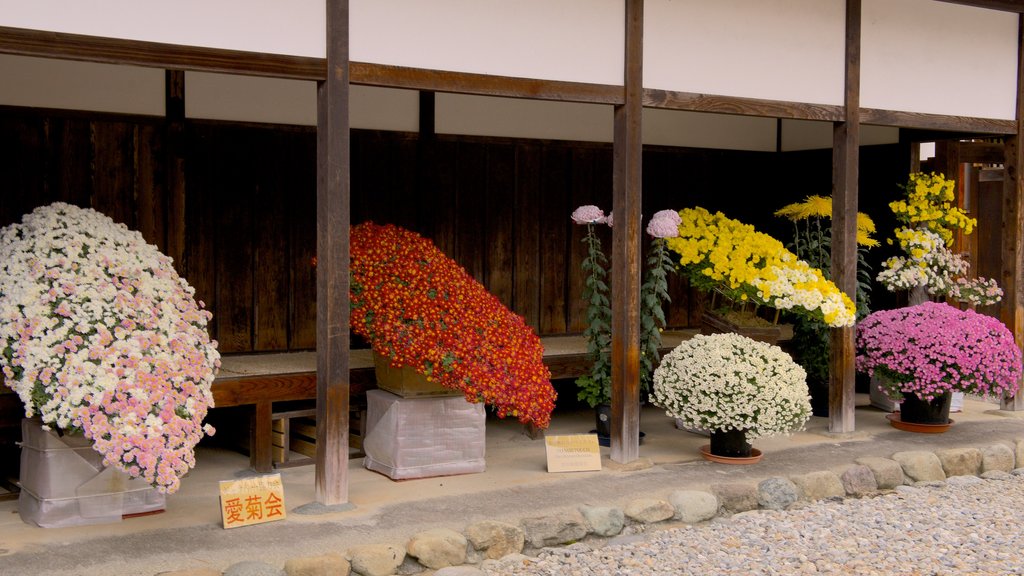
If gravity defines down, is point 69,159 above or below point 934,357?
above

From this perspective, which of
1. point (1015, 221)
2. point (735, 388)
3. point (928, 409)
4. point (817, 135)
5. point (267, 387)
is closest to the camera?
point (267, 387)

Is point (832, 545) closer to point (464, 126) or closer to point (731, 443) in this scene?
point (731, 443)

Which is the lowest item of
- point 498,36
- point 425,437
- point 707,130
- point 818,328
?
point 425,437

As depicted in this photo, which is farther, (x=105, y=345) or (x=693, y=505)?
(x=693, y=505)

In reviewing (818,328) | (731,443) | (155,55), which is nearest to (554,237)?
(818,328)

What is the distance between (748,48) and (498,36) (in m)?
2.01

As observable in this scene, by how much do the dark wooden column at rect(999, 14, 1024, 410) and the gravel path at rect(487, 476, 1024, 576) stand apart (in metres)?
2.45

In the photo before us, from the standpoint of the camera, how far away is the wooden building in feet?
18.1

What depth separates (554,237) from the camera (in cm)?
893

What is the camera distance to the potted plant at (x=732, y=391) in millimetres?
6660

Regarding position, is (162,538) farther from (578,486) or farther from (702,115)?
(702,115)

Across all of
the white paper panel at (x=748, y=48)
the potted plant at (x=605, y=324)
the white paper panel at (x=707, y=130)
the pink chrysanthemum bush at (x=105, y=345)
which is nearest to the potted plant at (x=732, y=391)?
the potted plant at (x=605, y=324)

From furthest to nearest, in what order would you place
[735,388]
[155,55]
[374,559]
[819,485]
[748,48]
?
[748,48]
[735,388]
[819,485]
[155,55]
[374,559]

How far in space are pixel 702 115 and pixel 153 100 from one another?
4929 millimetres
